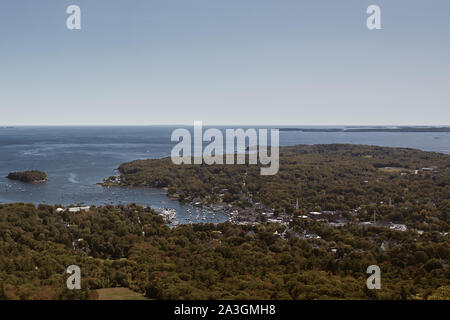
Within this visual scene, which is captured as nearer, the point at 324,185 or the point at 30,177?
the point at 324,185

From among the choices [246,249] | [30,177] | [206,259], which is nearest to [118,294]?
[206,259]

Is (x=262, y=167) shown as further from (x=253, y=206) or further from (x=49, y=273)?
(x=49, y=273)

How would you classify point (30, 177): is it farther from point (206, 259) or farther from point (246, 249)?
point (246, 249)

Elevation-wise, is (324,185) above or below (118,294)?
above

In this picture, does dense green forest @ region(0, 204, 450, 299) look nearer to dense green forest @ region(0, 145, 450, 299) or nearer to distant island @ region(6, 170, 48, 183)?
dense green forest @ region(0, 145, 450, 299)
